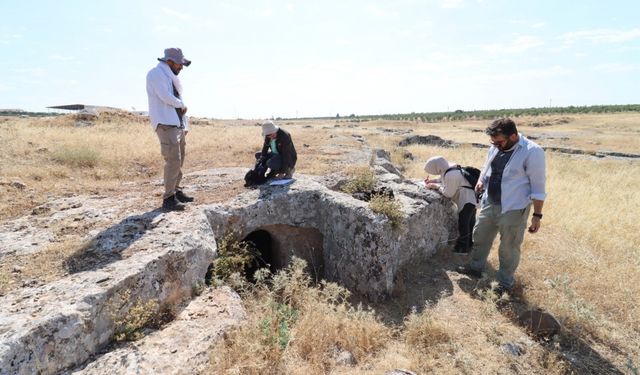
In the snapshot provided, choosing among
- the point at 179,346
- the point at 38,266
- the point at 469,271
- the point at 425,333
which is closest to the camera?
the point at 179,346

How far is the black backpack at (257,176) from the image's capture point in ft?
22.9

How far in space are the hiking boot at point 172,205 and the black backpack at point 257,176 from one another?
1.49 m

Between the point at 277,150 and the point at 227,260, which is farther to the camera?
the point at 277,150

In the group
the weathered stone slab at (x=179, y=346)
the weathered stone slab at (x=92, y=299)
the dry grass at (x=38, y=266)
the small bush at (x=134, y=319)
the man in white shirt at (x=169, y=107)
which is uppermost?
the man in white shirt at (x=169, y=107)

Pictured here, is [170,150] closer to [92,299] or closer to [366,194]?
[92,299]

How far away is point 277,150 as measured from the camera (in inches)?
279

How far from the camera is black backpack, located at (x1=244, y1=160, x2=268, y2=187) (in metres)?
6.98

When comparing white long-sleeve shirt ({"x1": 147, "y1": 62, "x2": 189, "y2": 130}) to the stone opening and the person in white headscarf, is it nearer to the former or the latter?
the stone opening

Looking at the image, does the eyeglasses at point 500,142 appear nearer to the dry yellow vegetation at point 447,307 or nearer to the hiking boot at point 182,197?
the dry yellow vegetation at point 447,307

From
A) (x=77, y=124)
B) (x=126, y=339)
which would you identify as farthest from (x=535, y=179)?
(x=77, y=124)

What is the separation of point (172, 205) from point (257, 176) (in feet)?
5.79

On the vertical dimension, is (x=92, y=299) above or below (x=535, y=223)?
below

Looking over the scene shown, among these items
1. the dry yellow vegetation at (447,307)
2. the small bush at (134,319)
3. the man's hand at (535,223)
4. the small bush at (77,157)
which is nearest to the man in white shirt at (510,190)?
the man's hand at (535,223)

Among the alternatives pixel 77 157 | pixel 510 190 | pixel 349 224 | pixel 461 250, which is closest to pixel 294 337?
pixel 349 224
